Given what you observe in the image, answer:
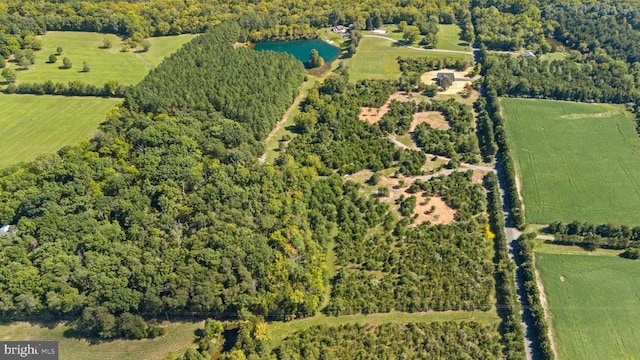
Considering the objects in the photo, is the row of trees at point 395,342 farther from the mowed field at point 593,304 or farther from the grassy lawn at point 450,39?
the grassy lawn at point 450,39

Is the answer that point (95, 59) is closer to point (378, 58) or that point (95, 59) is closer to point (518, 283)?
point (378, 58)

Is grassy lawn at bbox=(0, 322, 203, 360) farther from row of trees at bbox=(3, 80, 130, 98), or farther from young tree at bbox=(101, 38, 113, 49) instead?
young tree at bbox=(101, 38, 113, 49)

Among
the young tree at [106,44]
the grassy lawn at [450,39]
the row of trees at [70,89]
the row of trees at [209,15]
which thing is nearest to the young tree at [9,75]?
the row of trees at [70,89]

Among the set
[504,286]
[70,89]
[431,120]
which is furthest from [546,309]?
[70,89]

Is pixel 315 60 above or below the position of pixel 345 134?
above

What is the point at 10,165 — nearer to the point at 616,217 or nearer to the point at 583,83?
the point at 616,217

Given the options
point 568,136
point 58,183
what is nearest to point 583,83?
point 568,136
